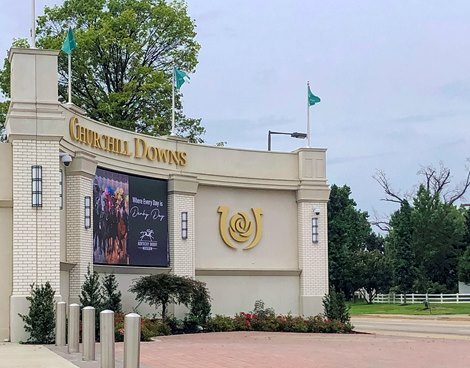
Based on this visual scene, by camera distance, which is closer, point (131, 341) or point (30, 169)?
point (131, 341)

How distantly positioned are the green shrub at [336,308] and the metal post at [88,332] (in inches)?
670

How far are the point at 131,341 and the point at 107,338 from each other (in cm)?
146

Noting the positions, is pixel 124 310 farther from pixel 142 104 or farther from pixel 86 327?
pixel 142 104

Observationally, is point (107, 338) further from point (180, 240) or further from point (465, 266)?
point (465, 266)

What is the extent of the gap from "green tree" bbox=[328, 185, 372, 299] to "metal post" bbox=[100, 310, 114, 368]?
59.3 m

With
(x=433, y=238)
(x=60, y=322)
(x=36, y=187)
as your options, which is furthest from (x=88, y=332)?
(x=433, y=238)

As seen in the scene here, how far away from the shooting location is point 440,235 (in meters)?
71.4

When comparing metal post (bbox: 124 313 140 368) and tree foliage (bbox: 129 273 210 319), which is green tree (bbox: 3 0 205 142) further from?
metal post (bbox: 124 313 140 368)

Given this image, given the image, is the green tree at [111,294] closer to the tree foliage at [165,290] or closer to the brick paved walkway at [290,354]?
the tree foliage at [165,290]

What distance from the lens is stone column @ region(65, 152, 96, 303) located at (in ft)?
78.5

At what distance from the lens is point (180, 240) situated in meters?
29.1

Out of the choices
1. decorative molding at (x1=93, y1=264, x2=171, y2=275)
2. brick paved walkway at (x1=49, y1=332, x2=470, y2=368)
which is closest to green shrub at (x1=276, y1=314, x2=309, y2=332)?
decorative molding at (x1=93, y1=264, x2=171, y2=275)

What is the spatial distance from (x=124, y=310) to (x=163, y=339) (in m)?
4.50

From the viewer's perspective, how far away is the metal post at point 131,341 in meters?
11.0
